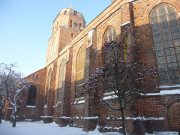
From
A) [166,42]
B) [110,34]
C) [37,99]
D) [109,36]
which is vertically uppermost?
[110,34]

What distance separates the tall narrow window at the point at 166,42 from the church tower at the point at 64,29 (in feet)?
48.9

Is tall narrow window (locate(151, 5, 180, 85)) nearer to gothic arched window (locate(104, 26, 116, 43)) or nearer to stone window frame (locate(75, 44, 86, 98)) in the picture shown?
gothic arched window (locate(104, 26, 116, 43))

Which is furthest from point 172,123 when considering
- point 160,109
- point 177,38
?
point 177,38

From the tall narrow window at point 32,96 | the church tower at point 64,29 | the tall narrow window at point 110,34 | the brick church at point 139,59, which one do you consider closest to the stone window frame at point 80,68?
the brick church at point 139,59

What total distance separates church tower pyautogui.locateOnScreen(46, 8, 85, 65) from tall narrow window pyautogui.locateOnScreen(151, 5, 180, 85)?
14.9 metres

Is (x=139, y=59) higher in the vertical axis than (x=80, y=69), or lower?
lower

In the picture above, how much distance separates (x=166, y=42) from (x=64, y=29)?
56.1ft

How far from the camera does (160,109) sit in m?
6.93

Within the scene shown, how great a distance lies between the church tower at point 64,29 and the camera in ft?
70.6

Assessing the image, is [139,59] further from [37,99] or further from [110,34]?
[37,99]

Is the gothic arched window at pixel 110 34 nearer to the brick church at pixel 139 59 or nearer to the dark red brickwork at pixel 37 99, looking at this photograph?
the brick church at pixel 139 59

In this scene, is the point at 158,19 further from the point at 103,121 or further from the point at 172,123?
the point at 103,121

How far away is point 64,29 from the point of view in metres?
22.0

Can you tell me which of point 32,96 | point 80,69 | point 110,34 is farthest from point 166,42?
point 32,96
